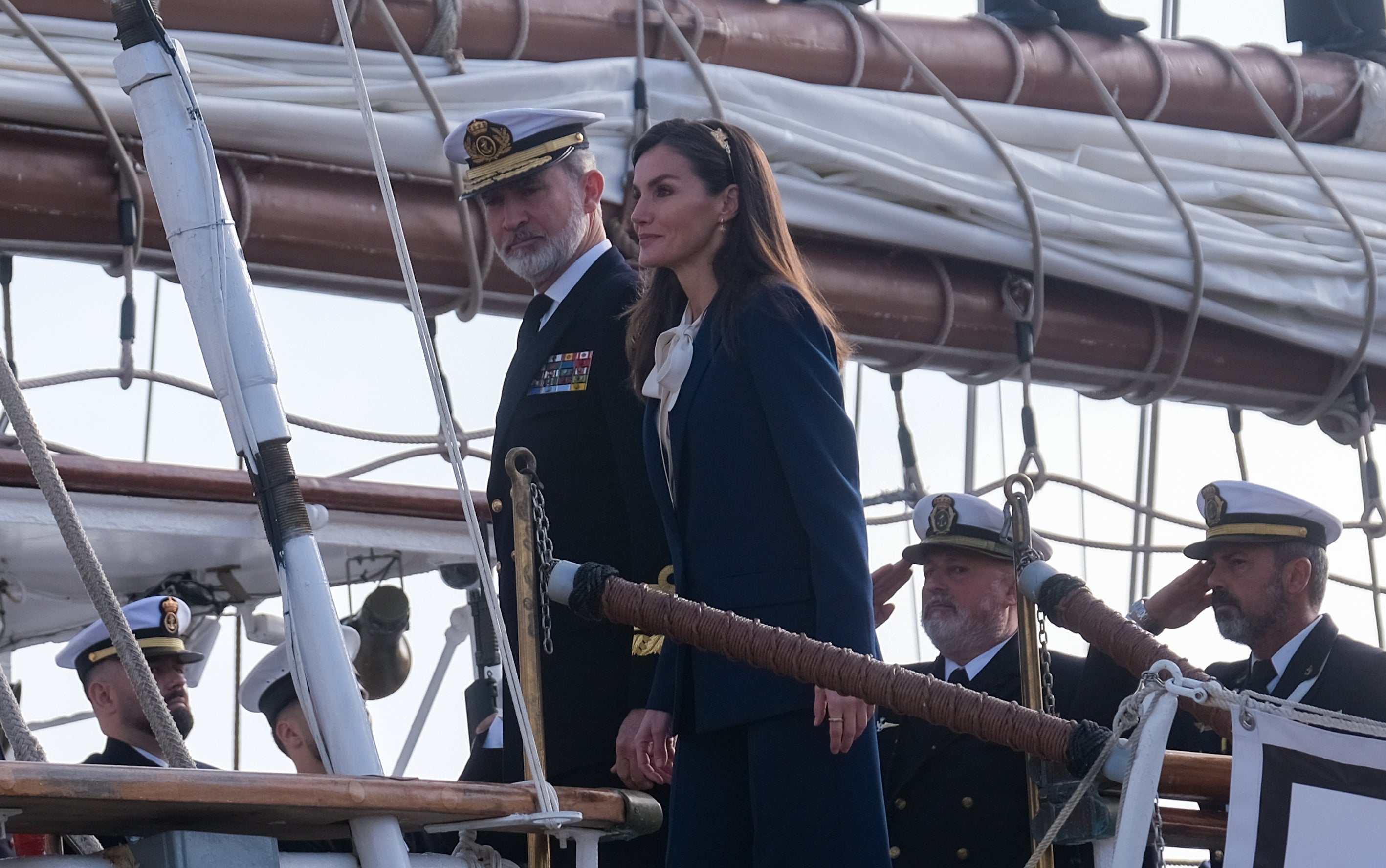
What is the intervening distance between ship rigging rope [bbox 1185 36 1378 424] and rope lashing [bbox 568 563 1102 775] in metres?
3.27

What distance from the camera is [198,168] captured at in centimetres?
236

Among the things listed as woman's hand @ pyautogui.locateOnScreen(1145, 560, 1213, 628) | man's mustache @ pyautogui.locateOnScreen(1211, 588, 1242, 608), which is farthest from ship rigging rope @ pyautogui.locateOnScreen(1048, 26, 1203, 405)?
woman's hand @ pyautogui.locateOnScreen(1145, 560, 1213, 628)

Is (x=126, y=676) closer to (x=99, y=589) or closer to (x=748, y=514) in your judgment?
(x=99, y=589)

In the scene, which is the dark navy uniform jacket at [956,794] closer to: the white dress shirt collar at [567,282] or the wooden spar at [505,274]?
the white dress shirt collar at [567,282]

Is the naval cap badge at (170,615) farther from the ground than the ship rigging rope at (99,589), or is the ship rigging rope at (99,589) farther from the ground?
the naval cap badge at (170,615)

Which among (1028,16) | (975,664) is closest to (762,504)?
(975,664)

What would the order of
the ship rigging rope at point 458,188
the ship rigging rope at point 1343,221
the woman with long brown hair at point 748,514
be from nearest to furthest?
the woman with long brown hair at point 748,514 < the ship rigging rope at point 458,188 < the ship rigging rope at point 1343,221

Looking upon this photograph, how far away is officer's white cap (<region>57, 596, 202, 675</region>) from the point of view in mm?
4281

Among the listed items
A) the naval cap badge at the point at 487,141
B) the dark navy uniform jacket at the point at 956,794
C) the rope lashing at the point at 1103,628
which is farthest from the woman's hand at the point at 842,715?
the naval cap badge at the point at 487,141

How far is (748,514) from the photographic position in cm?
250

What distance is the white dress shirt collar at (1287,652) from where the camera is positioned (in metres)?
3.68

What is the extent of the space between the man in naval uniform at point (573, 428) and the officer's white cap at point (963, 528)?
3.60ft

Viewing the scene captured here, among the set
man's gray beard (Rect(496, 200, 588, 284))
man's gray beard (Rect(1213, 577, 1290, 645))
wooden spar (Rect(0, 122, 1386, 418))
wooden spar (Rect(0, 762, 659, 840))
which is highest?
wooden spar (Rect(0, 122, 1386, 418))

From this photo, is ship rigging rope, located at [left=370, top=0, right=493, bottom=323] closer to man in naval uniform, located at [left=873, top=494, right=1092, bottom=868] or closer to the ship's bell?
the ship's bell
